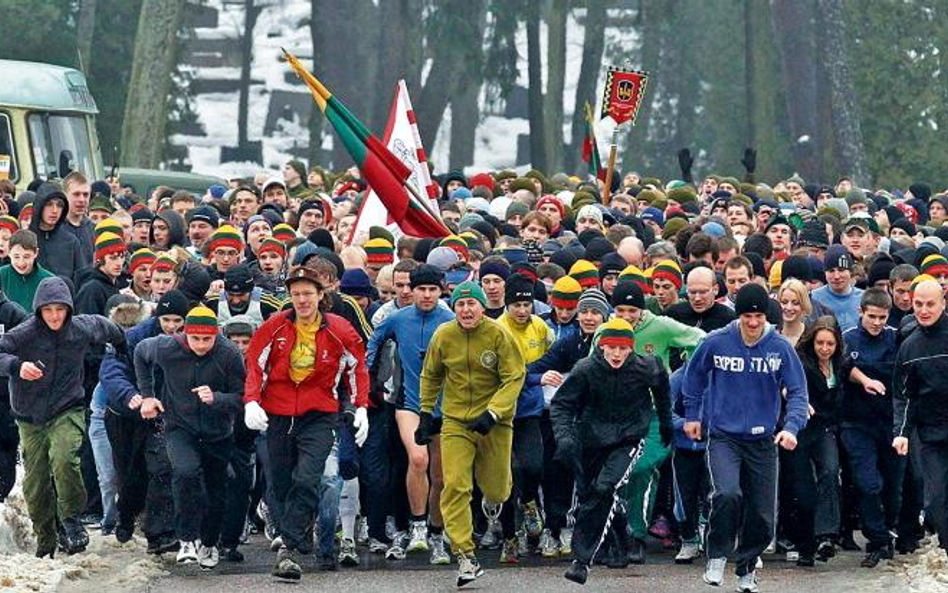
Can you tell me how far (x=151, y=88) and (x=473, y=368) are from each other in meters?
26.6

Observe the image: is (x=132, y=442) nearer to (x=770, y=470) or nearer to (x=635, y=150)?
(x=770, y=470)

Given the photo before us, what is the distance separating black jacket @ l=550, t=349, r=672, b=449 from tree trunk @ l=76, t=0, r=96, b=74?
36826mm

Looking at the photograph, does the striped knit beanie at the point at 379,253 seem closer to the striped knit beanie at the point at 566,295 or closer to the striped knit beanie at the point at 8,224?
the striped knit beanie at the point at 566,295

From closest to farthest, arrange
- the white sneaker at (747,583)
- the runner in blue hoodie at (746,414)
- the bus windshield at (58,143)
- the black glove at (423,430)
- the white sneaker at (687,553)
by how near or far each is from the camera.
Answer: the white sneaker at (747,583) → the runner in blue hoodie at (746,414) → the black glove at (423,430) → the white sneaker at (687,553) → the bus windshield at (58,143)

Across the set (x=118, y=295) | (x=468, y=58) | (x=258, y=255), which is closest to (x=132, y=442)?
(x=118, y=295)

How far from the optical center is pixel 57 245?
18.2 metres

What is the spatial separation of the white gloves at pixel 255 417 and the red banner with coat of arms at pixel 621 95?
10583 mm

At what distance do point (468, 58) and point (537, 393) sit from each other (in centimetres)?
3462

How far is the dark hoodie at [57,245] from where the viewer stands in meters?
18.1

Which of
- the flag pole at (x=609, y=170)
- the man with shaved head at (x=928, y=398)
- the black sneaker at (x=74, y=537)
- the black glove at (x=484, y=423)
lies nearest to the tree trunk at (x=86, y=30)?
the flag pole at (x=609, y=170)

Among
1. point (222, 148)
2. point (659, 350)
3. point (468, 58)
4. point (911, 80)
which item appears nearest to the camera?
point (659, 350)

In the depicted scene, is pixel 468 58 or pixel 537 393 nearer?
pixel 537 393

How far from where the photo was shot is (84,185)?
18781 mm

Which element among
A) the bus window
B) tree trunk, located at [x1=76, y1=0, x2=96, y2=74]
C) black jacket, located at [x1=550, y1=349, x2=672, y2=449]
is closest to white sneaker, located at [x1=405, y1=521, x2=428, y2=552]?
black jacket, located at [x1=550, y1=349, x2=672, y2=449]
